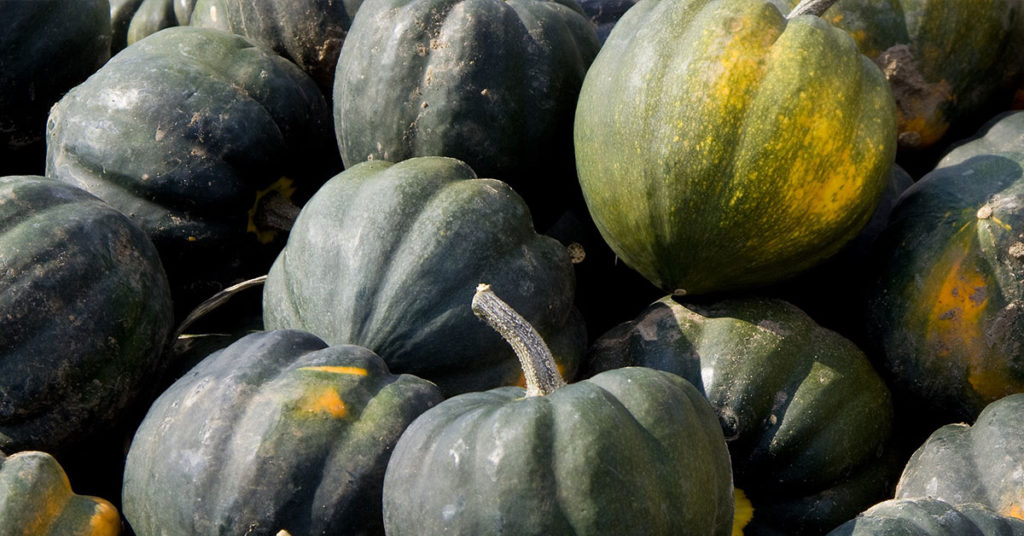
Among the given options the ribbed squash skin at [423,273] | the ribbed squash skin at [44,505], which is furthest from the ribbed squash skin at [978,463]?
the ribbed squash skin at [44,505]

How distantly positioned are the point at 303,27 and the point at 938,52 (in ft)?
7.74

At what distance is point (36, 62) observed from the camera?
12.9 ft

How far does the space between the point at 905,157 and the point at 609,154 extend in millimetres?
1474

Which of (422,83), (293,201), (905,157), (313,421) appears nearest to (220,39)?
(293,201)

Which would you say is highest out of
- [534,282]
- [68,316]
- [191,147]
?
[191,147]

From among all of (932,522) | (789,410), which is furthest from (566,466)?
(789,410)

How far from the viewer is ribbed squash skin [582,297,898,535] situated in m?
2.81

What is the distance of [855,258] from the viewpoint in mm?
3260

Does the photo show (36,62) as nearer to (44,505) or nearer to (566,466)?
(44,505)

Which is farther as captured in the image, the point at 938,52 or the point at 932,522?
the point at 938,52

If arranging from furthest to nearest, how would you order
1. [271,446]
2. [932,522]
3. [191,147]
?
[191,147], [271,446], [932,522]

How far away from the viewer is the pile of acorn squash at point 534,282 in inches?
88.8

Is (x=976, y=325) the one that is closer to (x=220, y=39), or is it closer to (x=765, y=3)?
(x=765, y=3)

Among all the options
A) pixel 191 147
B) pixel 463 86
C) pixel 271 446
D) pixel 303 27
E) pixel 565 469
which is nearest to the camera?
pixel 565 469
